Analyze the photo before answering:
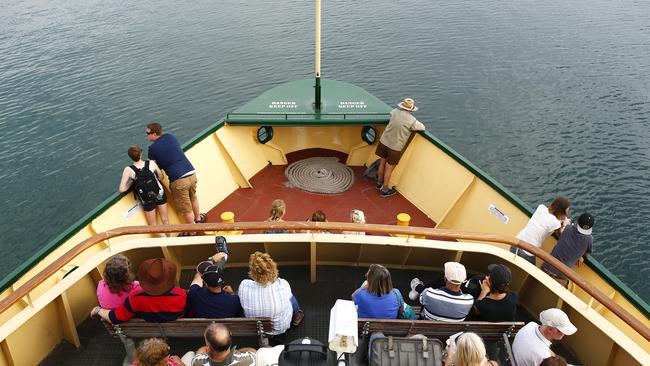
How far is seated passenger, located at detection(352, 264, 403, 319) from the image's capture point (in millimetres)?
4148

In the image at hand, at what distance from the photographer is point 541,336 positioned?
392 centimetres

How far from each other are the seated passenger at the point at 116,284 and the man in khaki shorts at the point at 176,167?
2.51m

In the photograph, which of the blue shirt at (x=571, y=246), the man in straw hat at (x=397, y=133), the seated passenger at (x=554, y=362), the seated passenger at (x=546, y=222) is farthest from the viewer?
the man in straw hat at (x=397, y=133)

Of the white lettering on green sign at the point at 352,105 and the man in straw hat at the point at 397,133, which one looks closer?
the man in straw hat at the point at 397,133

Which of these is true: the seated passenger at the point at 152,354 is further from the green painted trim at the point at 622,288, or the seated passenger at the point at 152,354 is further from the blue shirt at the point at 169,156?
the green painted trim at the point at 622,288

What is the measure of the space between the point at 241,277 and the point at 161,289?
1612 mm

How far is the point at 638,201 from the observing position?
12992mm

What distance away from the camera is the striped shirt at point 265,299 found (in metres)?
4.30

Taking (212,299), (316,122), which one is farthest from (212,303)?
(316,122)

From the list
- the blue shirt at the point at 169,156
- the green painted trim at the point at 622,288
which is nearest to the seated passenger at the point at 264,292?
the blue shirt at the point at 169,156

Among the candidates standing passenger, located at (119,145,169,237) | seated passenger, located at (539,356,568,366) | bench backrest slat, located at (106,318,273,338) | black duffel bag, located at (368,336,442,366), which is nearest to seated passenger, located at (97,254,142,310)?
bench backrest slat, located at (106,318,273,338)

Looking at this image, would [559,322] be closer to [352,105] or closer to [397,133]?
[397,133]

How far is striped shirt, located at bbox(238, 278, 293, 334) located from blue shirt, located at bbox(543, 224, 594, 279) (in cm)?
327

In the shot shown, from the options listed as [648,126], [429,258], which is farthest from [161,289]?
[648,126]
